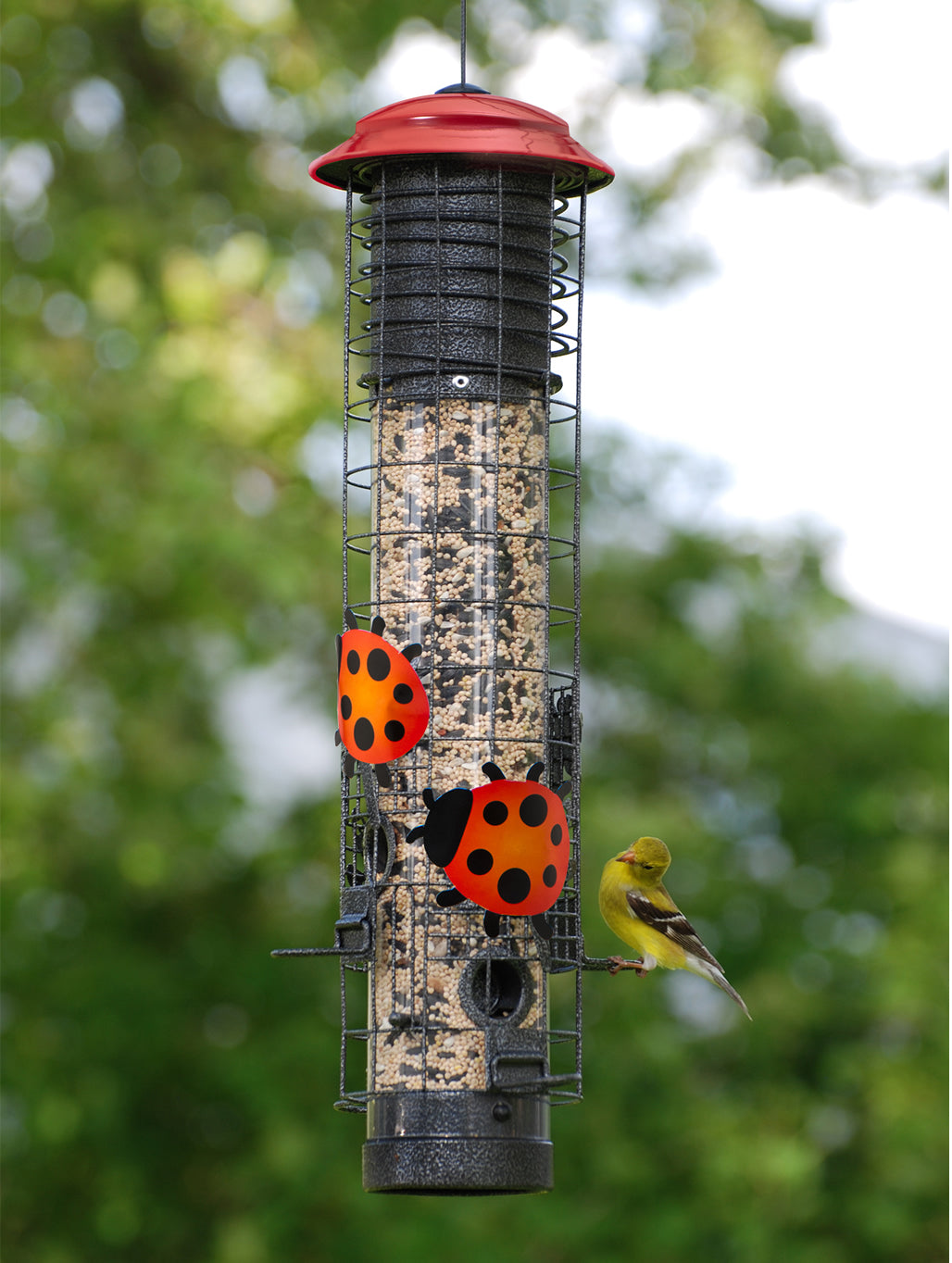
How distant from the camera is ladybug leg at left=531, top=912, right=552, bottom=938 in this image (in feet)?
14.6

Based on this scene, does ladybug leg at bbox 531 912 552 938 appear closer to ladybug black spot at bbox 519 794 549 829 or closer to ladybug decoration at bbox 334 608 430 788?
ladybug black spot at bbox 519 794 549 829

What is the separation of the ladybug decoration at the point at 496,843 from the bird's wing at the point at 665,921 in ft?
2.40

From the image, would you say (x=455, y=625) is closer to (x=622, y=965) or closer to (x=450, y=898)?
(x=450, y=898)

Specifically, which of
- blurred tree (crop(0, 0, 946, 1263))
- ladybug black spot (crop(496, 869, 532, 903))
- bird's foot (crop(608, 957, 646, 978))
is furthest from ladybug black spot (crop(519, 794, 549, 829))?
blurred tree (crop(0, 0, 946, 1263))

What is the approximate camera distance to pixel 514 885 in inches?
165

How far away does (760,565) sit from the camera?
41.8 ft

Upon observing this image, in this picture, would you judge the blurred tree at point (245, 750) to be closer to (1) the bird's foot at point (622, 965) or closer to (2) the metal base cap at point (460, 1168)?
(1) the bird's foot at point (622, 965)

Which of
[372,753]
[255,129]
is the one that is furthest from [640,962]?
[255,129]

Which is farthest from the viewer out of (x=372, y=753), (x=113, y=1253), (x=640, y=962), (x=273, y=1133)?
(x=113, y=1253)

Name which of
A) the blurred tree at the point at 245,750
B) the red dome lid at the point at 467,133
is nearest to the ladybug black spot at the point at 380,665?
the red dome lid at the point at 467,133

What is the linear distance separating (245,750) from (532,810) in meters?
8.63

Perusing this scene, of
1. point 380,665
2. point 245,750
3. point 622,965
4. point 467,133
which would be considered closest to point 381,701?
point 380,665

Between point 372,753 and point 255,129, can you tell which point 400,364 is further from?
point 255,129

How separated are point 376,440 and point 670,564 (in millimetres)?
7829
